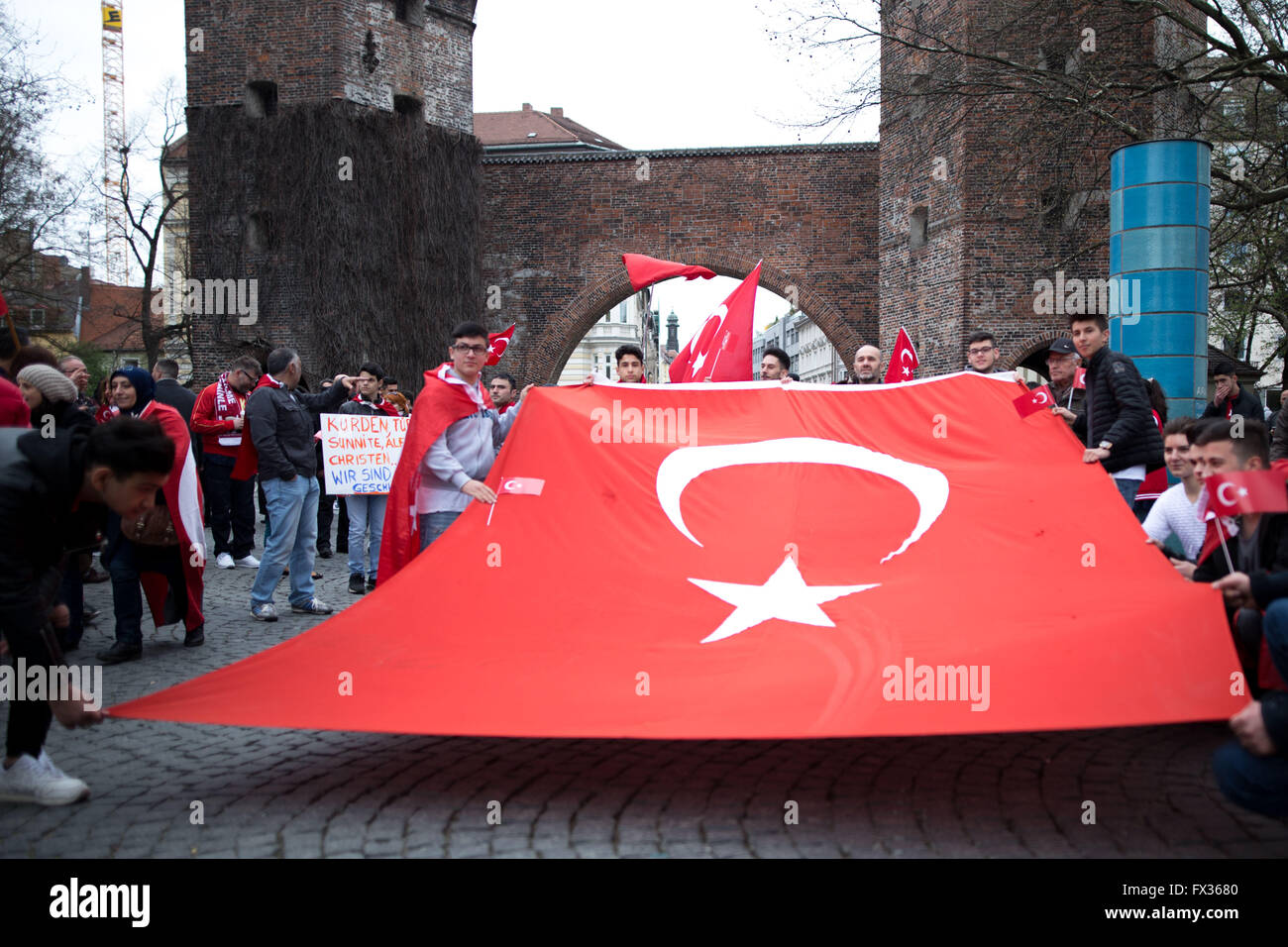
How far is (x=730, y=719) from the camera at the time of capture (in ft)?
11.4

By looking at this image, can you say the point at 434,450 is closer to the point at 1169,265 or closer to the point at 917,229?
the point at 1169,265

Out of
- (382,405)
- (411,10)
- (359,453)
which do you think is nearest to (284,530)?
(359,453)

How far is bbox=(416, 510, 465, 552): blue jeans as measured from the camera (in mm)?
5766

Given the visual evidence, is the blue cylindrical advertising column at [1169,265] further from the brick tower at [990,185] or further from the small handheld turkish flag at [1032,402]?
the brick tower at [990,185]

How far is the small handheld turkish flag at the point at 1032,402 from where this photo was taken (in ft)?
17.7

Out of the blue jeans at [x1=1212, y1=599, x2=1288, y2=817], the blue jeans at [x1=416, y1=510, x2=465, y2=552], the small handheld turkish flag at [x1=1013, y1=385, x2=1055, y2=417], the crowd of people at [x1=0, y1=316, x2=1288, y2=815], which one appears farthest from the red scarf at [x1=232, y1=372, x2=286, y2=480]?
the blue jeans at [x1=1212, y1=599, x2=1288, y2=817]

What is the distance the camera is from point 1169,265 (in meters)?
9.59

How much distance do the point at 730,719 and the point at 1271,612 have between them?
5.40 feet

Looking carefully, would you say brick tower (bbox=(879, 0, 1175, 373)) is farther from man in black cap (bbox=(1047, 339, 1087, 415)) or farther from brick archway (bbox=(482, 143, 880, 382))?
man in black cap (bbox=(1047, 339, 1087, 415))

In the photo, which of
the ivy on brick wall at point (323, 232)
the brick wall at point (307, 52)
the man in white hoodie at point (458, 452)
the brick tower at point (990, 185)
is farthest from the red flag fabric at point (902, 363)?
the brick wall at point (307, 52)

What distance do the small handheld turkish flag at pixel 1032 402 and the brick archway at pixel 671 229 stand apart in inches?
833

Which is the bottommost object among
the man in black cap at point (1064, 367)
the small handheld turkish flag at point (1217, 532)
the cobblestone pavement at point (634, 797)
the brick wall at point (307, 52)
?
the cobblestone pavement at point (634, 797)

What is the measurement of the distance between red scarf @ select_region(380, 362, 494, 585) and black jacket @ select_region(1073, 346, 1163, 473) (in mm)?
3720
